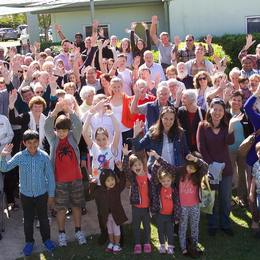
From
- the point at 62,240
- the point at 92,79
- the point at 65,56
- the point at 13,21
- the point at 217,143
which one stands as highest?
the point at 13,21

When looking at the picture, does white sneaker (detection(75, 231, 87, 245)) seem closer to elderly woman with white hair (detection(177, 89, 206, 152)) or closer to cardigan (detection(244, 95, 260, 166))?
elderly woman with white hair (detection(177, 89, 206, 152))

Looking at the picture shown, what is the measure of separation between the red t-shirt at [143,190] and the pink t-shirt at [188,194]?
1.30 ft

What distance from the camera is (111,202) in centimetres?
541

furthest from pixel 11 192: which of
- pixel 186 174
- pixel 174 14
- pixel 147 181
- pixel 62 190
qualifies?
pixel 174 14

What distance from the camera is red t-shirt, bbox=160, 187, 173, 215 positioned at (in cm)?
523

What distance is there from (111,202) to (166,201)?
0.65 meters

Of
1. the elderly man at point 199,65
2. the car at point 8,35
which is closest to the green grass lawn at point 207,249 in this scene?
the elderly man at point 199,65

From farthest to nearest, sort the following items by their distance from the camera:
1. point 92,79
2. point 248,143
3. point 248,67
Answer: point 248,67 < point 92,79 < point 248,143

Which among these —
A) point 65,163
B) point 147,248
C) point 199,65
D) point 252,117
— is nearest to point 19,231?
point 65,163

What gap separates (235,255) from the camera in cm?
526

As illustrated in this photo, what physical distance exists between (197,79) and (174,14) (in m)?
12.7

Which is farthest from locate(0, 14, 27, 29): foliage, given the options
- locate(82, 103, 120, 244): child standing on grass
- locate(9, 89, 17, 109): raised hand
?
locate(82, 103, 120, 244): child standing on grass

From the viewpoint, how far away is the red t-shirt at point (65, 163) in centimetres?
552

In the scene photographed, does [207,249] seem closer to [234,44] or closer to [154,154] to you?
[154,154]
